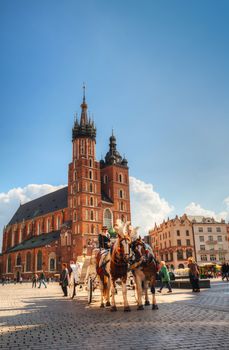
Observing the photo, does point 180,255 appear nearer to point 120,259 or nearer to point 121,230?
point 120,259

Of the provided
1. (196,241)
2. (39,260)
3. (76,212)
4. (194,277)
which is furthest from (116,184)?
(194,277)

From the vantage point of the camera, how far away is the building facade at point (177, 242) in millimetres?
69875

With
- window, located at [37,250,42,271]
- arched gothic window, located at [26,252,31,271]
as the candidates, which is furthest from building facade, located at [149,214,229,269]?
arched gothic window, located at [26,252,31,271]

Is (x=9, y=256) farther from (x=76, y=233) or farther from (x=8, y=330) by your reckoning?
(x=8, y=330)

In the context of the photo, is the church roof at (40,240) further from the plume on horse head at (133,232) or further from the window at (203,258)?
the plume on horse head at (133,232)

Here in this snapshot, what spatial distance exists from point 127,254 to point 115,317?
184cm

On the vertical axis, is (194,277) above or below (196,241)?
below

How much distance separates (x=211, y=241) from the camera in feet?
232

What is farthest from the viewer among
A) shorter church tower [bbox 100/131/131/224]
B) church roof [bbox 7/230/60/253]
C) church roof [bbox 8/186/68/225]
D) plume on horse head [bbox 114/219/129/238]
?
church roof [bbox 8/186/68/225]

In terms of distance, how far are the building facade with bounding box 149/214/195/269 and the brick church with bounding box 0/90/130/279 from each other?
1062cm

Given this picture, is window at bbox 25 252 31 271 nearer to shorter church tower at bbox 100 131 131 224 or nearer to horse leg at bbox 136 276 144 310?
shorter church tower at bbox 100 131 131 224

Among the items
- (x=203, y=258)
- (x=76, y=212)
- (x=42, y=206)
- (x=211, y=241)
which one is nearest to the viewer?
(x=76, y=212)

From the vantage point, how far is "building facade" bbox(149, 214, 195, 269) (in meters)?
69.9

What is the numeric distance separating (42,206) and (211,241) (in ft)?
140
